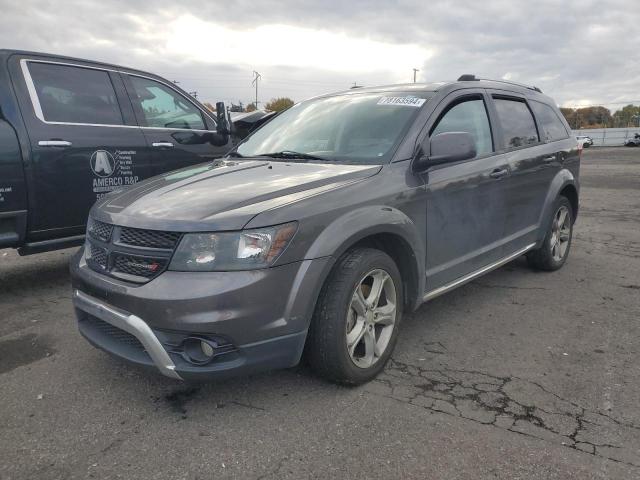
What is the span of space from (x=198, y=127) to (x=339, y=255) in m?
3.63

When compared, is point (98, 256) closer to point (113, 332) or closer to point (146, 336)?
point (113, 332)

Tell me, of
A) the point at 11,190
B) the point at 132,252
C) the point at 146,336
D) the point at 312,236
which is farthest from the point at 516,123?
the point at 11,190

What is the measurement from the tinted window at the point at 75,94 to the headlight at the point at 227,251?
274 centimetres

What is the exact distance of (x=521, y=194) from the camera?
→ 14.9 feet

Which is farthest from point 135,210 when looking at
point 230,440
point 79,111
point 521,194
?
point 521,194

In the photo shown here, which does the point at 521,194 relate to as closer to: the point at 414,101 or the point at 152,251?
the point at 414,101

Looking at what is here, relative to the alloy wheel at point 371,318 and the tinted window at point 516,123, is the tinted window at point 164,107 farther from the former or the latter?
the alloy wheel at point 371,318

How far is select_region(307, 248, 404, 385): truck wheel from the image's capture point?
9.20 ft

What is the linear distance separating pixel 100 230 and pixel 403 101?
2.17 metres

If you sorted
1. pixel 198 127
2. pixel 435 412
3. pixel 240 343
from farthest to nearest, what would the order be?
pixel 198 127 → pixel 435 412 → pixel 240 343

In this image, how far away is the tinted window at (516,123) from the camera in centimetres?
448

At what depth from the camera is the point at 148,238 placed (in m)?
2.70

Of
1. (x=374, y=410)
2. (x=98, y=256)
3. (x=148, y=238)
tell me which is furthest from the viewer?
(x=98, y=256)

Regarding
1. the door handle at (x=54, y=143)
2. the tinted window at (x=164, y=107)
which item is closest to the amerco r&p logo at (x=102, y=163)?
the door handle at (x=54, y=143)
